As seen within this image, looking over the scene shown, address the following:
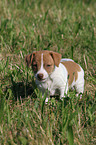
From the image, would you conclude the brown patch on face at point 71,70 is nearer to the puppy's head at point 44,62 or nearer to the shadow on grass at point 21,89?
the puppy's head at point 44,62

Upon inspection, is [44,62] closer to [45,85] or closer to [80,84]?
[45,85]

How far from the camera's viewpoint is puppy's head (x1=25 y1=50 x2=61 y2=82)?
3.42 m

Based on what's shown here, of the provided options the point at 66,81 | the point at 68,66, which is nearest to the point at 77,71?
the point at 68,66

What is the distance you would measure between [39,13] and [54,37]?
145cm

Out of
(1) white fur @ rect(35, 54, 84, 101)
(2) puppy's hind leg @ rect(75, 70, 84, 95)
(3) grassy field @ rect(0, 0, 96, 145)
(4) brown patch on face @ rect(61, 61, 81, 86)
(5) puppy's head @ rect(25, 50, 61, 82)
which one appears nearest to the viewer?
(3) grassy field @ rect(0, 0, 96, 145)

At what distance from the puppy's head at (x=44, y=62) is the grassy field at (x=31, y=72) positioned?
1.13ft

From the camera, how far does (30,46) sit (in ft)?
17.6

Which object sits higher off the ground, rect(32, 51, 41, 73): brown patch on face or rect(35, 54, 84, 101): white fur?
rect(32, 51, 41, 73): brown patch on face

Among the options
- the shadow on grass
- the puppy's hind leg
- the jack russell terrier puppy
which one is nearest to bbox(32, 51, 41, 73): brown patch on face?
the jack russell terrier puppy

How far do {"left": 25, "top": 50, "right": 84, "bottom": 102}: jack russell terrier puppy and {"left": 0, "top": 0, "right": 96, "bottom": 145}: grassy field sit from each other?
7.1 inches

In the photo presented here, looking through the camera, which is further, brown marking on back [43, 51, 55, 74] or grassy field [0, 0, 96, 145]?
brown marking on back [43, 51, 55, 74]

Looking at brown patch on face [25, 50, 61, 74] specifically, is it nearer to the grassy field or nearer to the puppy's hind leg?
the grassy field

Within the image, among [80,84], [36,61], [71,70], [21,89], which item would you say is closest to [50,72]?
[36,61]

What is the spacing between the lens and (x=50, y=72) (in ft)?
11.5
